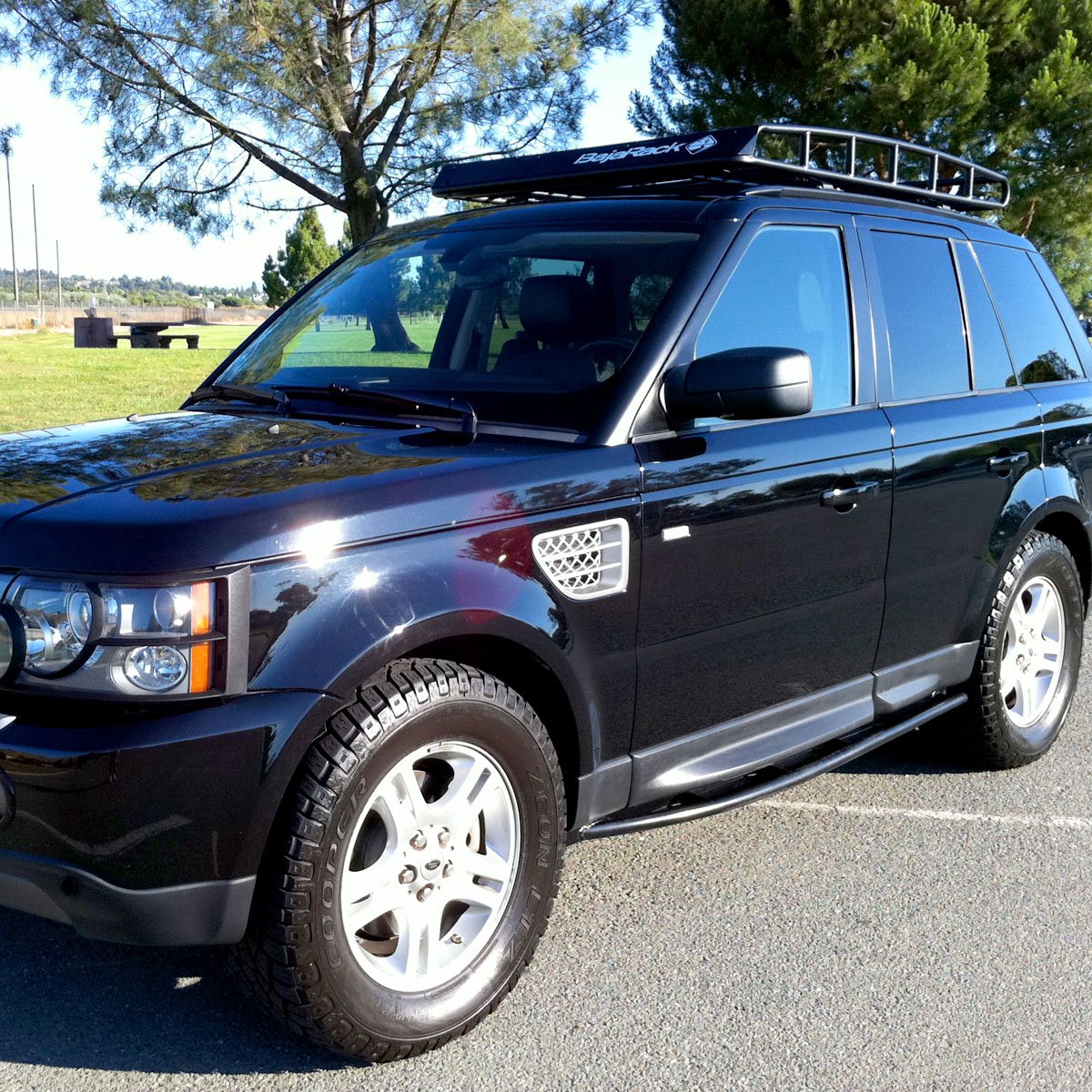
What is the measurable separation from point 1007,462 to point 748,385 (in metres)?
1.73

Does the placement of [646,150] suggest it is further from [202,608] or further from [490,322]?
[202,608]

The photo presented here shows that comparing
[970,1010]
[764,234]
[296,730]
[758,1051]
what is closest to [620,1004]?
[758,1051]

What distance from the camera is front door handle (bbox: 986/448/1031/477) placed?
445cm

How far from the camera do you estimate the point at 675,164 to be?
13.5ft

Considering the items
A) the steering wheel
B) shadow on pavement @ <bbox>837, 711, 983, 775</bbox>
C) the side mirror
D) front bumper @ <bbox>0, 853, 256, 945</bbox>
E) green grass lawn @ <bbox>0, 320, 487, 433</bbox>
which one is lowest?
shadow on pavement @ <bbox>837, 711, 983, 775</bbox>

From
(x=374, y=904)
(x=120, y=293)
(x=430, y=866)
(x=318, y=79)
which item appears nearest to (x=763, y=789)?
(x=430, y=866)

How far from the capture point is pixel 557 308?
12.4ft

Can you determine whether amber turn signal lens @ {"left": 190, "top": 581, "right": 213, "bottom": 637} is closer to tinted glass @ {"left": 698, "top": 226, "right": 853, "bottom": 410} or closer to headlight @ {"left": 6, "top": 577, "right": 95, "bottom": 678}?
headlight @ {"left": 6, "top": 577, "right": 95, "bottom": 678}

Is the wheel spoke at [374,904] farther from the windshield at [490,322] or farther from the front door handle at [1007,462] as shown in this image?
the front door handle at [1007,462]

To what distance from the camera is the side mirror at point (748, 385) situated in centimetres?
319

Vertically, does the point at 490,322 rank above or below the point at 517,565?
above

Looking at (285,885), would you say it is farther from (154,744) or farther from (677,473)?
(677,473)

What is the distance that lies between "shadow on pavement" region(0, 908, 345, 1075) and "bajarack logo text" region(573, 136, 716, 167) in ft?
8.85

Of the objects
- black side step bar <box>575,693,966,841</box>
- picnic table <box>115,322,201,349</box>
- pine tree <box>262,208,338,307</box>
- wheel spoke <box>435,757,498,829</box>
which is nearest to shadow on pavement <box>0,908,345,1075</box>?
wheel spoke <box>435,757,498,829</box>
